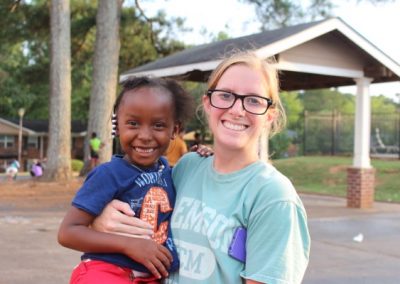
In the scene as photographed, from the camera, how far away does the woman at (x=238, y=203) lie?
5.40ft

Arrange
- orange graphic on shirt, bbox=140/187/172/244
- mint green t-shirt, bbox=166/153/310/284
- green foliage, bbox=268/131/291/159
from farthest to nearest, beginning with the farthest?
green foliage, bbox=268/131/291/159 < orange graphic on shirt, bbox=140/187/172/244 < mint green t-shirt, bbox=166/153/310/284

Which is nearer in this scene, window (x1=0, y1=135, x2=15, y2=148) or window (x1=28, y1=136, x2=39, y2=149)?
window (x1=0, y1=135, x2=15, y2=148)

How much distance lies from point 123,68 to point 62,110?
25.7 feet

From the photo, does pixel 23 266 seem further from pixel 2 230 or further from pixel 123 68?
pixel 123 68

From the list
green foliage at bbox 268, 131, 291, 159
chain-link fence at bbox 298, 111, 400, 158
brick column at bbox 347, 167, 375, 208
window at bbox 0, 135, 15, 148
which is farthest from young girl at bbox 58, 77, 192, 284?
window at bbox 0, 135, 15, 148

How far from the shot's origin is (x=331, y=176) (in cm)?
2016

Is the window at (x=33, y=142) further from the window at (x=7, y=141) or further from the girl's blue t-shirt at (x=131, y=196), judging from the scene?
the girl's blue t-shirt at (x=131, y=196)

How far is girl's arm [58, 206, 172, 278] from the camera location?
1895 mm

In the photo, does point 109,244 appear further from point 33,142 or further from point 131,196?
point 33,142

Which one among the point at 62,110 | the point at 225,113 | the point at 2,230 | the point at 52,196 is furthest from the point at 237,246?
the point at 62,110

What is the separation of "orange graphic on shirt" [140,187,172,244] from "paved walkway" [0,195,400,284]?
363 centimetres

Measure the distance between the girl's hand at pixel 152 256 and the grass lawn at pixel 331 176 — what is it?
1452cm

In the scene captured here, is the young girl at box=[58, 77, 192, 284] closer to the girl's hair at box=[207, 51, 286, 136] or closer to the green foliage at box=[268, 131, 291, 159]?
the girl's hair at box=[207, 51, 286, 136]

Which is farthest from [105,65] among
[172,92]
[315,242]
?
[172,92]
